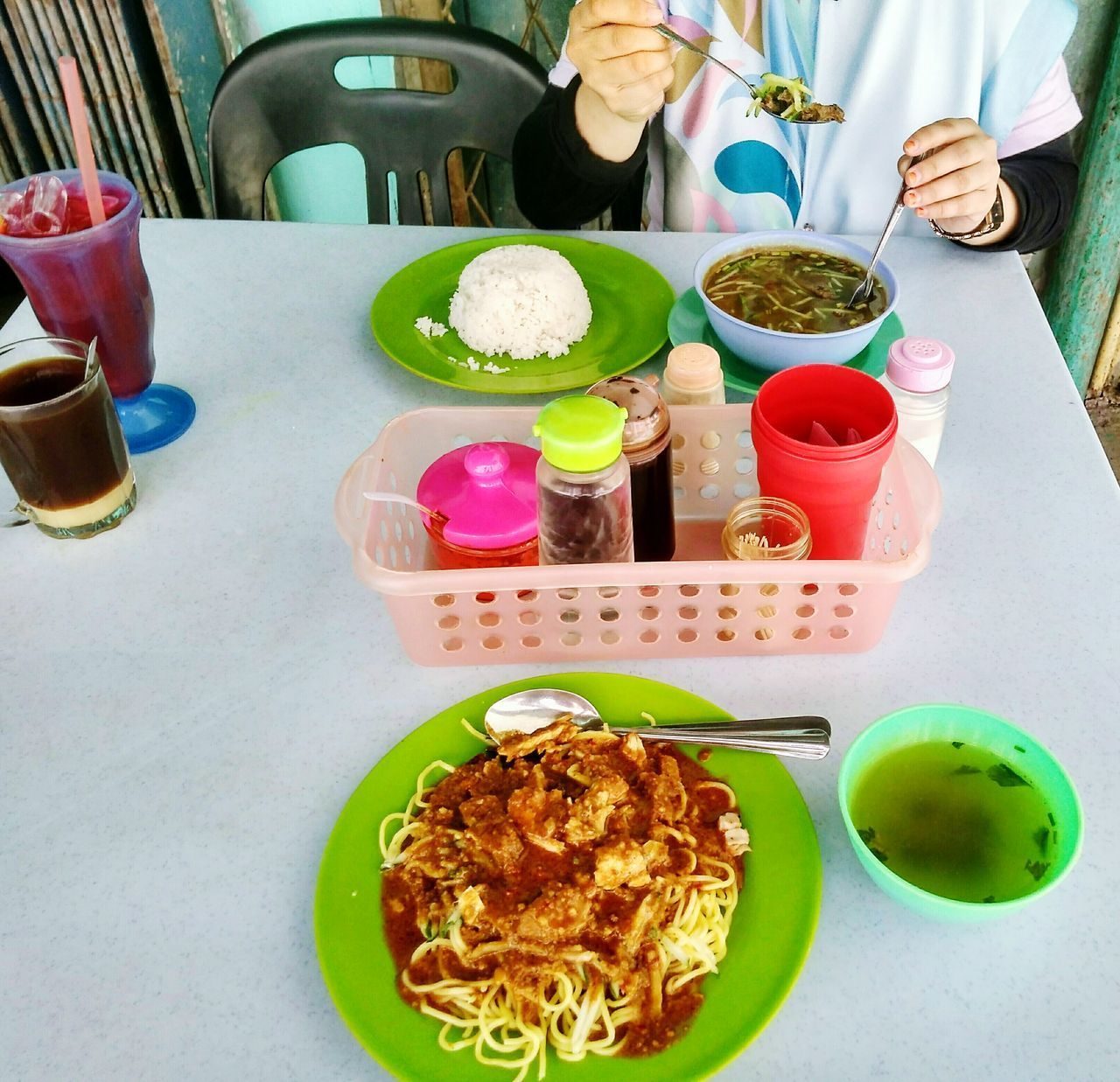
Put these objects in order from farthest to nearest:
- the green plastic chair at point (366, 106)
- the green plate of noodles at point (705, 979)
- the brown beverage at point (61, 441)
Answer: the green plastic chair at point (366, 106)
the brown beverage at point (61, 441)
the green plate of noodles at point (705, 979)

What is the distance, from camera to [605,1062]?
0.76 metres

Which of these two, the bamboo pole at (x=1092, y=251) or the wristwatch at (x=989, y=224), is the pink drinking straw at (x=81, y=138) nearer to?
the wristwatch at (x=989, y=224)

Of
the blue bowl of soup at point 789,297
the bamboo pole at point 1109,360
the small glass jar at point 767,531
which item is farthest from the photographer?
the bamboo pole at point 1109,360

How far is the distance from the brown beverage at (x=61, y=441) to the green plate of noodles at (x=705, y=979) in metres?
0.55

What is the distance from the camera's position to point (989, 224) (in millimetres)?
1595

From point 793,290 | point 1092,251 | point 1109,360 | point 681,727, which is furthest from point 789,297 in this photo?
point 1109,360

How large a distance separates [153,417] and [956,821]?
115 cm

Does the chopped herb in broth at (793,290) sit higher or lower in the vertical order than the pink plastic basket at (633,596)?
higher

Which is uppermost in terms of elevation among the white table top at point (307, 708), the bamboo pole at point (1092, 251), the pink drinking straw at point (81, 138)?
the pink drinking straw at point (81, 138)

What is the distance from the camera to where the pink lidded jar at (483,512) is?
41.3 inches

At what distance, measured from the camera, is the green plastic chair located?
186 cm

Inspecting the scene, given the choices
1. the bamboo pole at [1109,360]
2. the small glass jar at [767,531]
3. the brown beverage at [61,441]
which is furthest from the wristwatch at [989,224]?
the brown beverage at [61,441]

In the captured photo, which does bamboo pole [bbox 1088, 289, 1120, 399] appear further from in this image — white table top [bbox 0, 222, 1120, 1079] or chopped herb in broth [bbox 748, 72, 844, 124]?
chopped herb in broth [bbox 748, 72, 844, 124]

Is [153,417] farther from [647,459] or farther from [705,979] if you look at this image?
[705,979]
